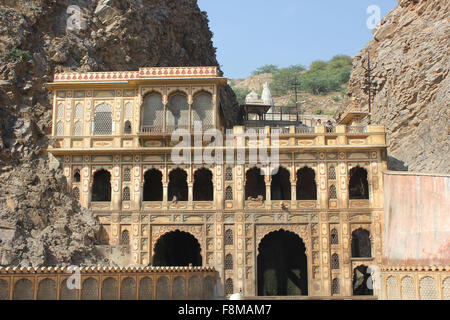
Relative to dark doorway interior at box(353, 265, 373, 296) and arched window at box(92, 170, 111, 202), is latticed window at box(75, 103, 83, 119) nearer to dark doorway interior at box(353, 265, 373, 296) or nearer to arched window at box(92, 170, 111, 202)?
arched window at box(92, 170, 111, 202)

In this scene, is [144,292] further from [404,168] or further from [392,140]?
[392,140]

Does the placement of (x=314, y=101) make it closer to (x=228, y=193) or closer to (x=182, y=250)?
(x=182, y=250)

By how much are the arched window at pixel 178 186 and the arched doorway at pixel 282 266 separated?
5.40 m

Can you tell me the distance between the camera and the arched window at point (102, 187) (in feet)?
107

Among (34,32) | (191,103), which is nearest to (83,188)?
(191,103)

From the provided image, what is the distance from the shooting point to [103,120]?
104 ft

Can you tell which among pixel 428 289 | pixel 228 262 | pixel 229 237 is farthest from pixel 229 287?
pixel 428 289

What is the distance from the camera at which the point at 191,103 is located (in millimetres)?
31141

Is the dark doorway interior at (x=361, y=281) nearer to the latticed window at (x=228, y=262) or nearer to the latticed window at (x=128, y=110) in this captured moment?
the latticed window at (x=228, y=262)

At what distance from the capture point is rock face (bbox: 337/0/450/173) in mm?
34000

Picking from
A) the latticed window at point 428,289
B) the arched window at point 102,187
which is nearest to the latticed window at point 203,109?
the arched window at point 102,187

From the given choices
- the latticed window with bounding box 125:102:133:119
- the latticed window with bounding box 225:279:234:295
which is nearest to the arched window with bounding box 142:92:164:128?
the latticed window with bounding box 125:102:133:119
